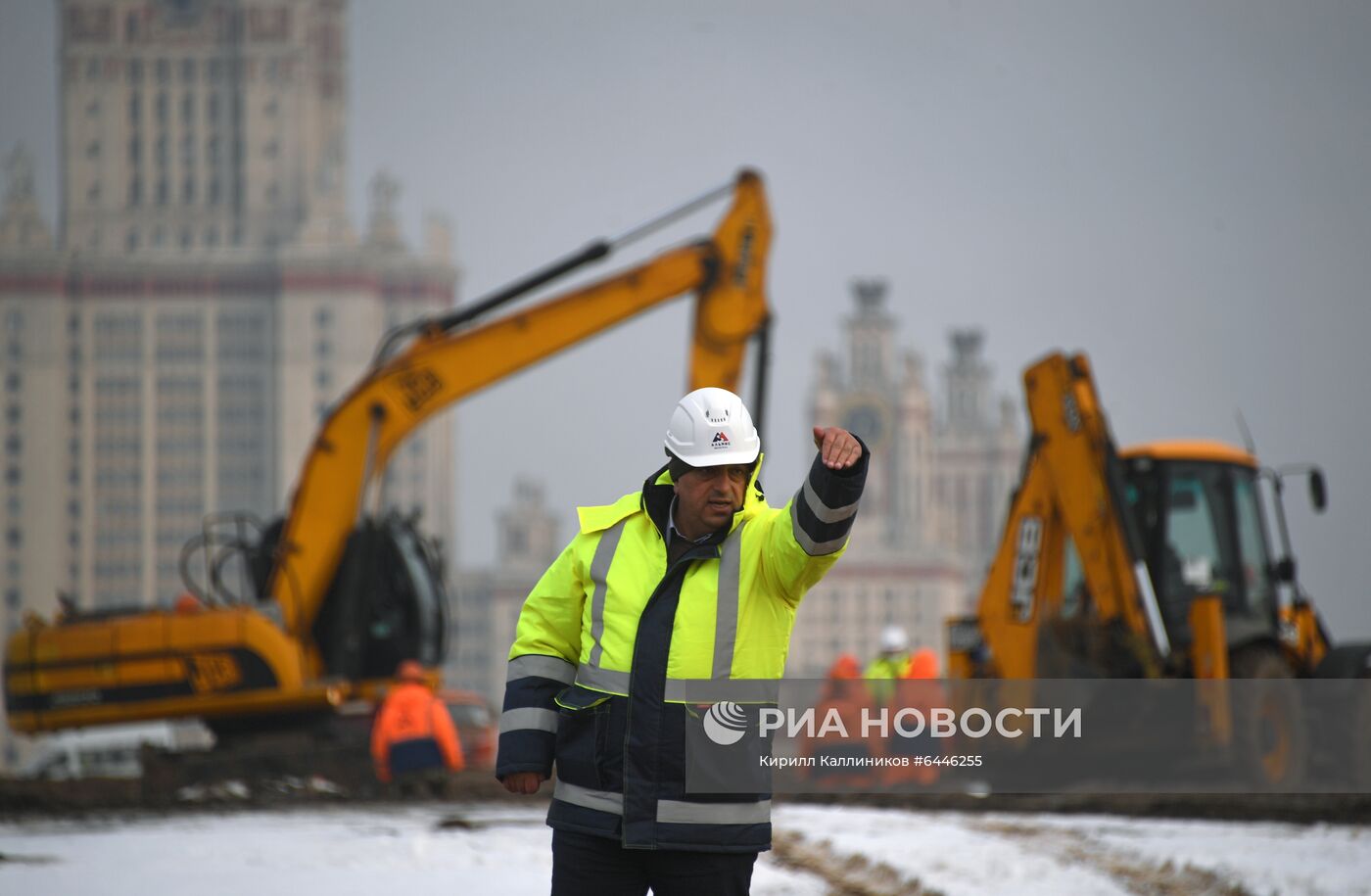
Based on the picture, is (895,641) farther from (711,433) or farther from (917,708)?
(711,433)

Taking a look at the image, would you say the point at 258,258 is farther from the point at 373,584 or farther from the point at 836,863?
the point at 836,863

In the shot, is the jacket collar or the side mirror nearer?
the jacket collar

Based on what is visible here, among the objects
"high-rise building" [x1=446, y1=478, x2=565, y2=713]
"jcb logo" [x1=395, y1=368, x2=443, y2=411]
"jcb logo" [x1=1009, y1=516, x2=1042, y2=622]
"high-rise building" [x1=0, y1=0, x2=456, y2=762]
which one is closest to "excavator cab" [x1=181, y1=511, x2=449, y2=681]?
"jcb logo" [x1=395, y1=368, x2=443, y2=411]

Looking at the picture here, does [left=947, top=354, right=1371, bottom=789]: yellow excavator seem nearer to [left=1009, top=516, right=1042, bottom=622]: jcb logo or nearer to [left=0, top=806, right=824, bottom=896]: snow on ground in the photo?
[left=1009, top=516, right=1042, bottom=622]: jcb logo

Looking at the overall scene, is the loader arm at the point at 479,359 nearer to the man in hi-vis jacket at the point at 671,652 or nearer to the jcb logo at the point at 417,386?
the jcb logo at the point at 417,386

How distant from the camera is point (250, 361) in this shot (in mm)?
139125

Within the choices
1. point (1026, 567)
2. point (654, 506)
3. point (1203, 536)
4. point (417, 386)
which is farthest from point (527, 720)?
point (417, 386)

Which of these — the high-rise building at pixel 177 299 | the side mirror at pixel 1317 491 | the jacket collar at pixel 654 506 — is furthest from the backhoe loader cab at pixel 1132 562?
the high-rise building at pixel 177 299

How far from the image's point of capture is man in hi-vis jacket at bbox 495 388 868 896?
459cm

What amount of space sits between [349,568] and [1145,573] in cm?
676

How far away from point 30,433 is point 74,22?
31251 millimetres

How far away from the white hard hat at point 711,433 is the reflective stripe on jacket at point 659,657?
14 cm

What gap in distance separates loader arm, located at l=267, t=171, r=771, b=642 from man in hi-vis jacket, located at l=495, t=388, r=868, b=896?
12.0 metres

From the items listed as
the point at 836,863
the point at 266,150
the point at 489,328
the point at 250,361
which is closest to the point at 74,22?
the point at 266,150
